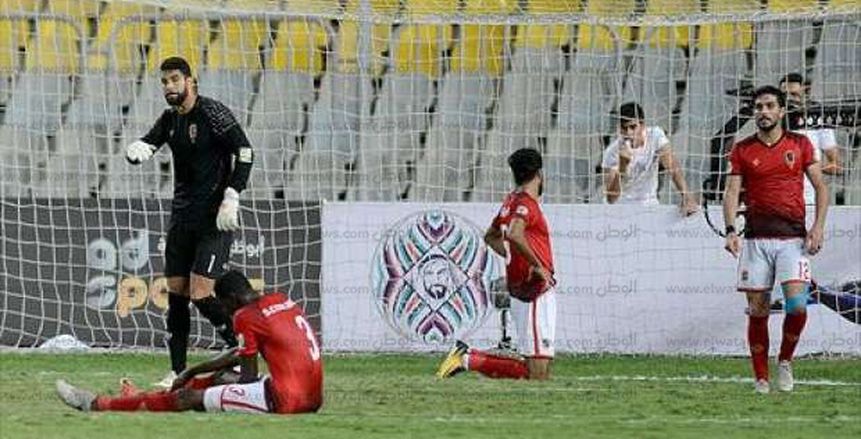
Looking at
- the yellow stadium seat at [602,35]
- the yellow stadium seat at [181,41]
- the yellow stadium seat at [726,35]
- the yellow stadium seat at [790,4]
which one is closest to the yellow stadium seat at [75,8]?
the yellow stadium seat at [181,41]

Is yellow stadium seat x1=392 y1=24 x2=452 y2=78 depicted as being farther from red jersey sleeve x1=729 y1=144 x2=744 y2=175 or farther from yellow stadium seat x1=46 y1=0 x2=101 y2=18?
red jersey sleeve x1=729 y1=144 x2=744 y2=175

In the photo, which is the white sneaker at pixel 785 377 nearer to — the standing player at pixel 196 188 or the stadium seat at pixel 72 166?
the standing player at pixel 196 188

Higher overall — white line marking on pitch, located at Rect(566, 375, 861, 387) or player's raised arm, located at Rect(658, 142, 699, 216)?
player's raised arm, located at Rect(658, 142, 699, 216)

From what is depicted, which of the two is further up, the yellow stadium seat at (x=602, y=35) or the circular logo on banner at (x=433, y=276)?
the yellow stadium seat at (x=602, y=35)

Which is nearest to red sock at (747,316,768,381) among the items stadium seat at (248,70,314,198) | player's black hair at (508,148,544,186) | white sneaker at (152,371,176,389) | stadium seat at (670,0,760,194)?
player's black hair at (508,148,544,186)

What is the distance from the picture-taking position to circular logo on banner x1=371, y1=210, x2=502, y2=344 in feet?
58.0

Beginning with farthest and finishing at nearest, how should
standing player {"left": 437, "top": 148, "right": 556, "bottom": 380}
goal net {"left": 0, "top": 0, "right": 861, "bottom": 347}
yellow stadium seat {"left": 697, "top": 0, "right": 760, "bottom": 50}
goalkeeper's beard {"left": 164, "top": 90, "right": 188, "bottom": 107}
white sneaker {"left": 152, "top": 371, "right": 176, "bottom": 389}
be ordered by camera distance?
1. yellow stadium seat {"left": 697, "top": 0, "right": 760, "bottom": 50}
2. goal net {"left": 0, "top": 0, "right": 861, "bottom": 347}
3. standing player {"left": 437, "top": 148, "right": 556, "bottom": 380}
4. goalkeeper's beard {"left": 164, "top": 90, "right": 188, "bottom": 107}
5. white sneaker {"left": 152, "top": 371, "right": 176, "bottom": 389}

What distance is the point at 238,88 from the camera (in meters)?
19.3

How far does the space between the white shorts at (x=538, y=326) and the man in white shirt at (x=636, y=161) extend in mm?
3472

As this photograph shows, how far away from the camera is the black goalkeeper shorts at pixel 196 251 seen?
1368cm

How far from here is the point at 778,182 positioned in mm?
13547

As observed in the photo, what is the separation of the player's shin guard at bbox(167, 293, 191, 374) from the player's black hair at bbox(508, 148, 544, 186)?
238 centimetres

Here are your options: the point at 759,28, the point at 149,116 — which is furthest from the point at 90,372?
the point at 759,28

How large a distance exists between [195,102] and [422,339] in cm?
453
